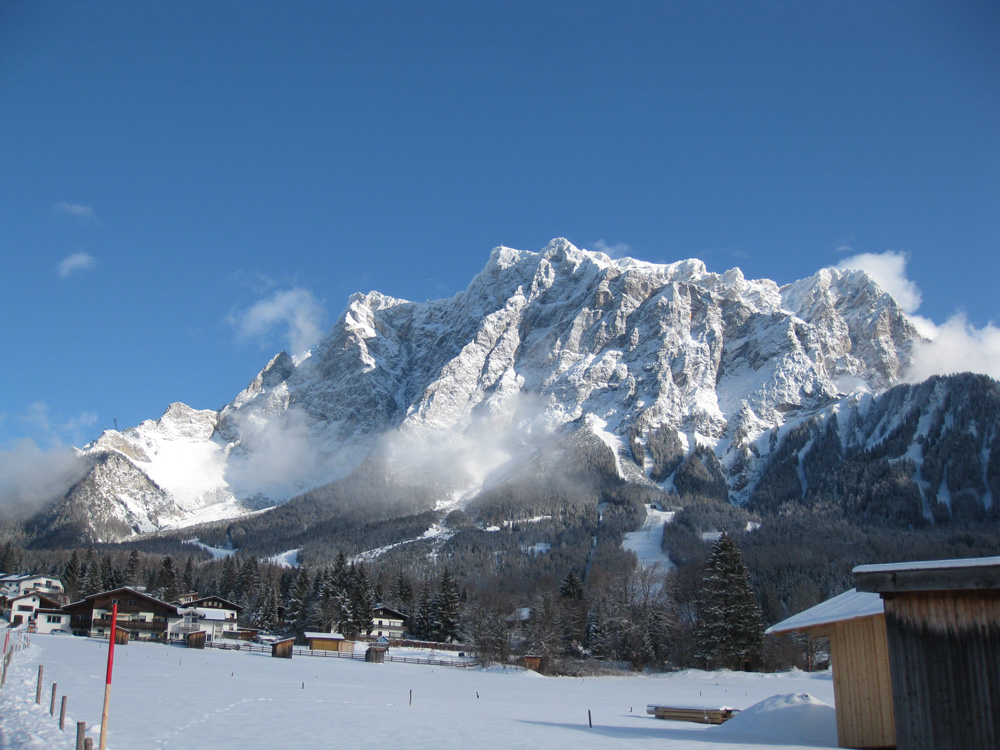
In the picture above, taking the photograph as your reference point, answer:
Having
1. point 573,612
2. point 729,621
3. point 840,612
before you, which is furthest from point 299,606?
point 840,612

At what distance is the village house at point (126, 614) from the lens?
88.5 metres

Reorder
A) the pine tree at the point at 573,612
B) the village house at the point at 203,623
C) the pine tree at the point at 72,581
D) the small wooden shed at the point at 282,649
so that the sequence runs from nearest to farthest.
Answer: the small wooden shed at the point at 282,649
the pine tree at the point at 573,612
the village house at the point at 203,623
the pine tree at the point at 72,581

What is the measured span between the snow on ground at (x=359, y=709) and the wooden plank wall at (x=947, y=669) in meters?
4.38

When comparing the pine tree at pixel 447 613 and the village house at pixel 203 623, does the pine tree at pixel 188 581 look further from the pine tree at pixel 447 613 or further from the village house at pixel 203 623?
the pine tree at pixel 447 613

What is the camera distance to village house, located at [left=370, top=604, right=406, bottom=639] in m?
99.8

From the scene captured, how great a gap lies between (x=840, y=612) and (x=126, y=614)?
9091 cm

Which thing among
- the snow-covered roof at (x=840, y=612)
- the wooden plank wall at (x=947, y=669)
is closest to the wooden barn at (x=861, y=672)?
the snow-covered roof at (x=840, y=612)

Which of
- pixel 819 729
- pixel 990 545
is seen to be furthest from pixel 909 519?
pixel 819 729

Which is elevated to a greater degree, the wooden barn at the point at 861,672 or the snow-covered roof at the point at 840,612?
the snow-covered roof at the point at 840,612

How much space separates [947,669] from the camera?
1432 centimetres

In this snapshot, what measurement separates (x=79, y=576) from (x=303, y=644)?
57.8 meters

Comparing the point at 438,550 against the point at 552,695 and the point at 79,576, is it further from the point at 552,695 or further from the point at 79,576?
the point at 552,695

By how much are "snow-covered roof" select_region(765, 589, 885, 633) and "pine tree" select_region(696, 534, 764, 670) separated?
49105 millimetres

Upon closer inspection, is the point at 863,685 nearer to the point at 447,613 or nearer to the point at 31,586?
the point at 447,613
